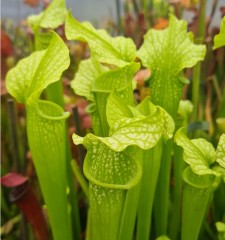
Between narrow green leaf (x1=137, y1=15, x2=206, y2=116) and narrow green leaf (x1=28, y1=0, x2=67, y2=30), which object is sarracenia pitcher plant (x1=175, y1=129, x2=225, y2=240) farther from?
narrow green leaf (x1=28, y1=0, x2=67, y2=30)

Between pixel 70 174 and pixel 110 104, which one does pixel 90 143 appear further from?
pixel 70 174

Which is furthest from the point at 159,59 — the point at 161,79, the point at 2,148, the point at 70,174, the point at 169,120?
the point at 2,148

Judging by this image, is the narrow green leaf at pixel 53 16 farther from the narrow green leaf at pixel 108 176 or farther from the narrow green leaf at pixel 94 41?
the narrow green leaf at pixel 108 176

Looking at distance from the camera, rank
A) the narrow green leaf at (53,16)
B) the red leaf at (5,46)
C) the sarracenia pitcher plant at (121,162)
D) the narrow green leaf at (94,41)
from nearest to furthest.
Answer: the sarracenia pitcher plant at (121,162) < the narrow green leaf at (94,41) < the narrow green leaf at (53,16) < the red leaf at (5,46)

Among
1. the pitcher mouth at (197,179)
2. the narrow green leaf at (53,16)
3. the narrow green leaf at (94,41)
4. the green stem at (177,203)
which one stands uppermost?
the narrow green leaf at (53,16)

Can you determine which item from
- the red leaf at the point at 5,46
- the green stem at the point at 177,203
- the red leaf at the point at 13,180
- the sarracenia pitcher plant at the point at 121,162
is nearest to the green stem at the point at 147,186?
the sarracenia pitcher plant at the point at 121,162

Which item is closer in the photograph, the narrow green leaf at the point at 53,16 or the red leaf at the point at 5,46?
the narrow green leaf at the point at 53,16
